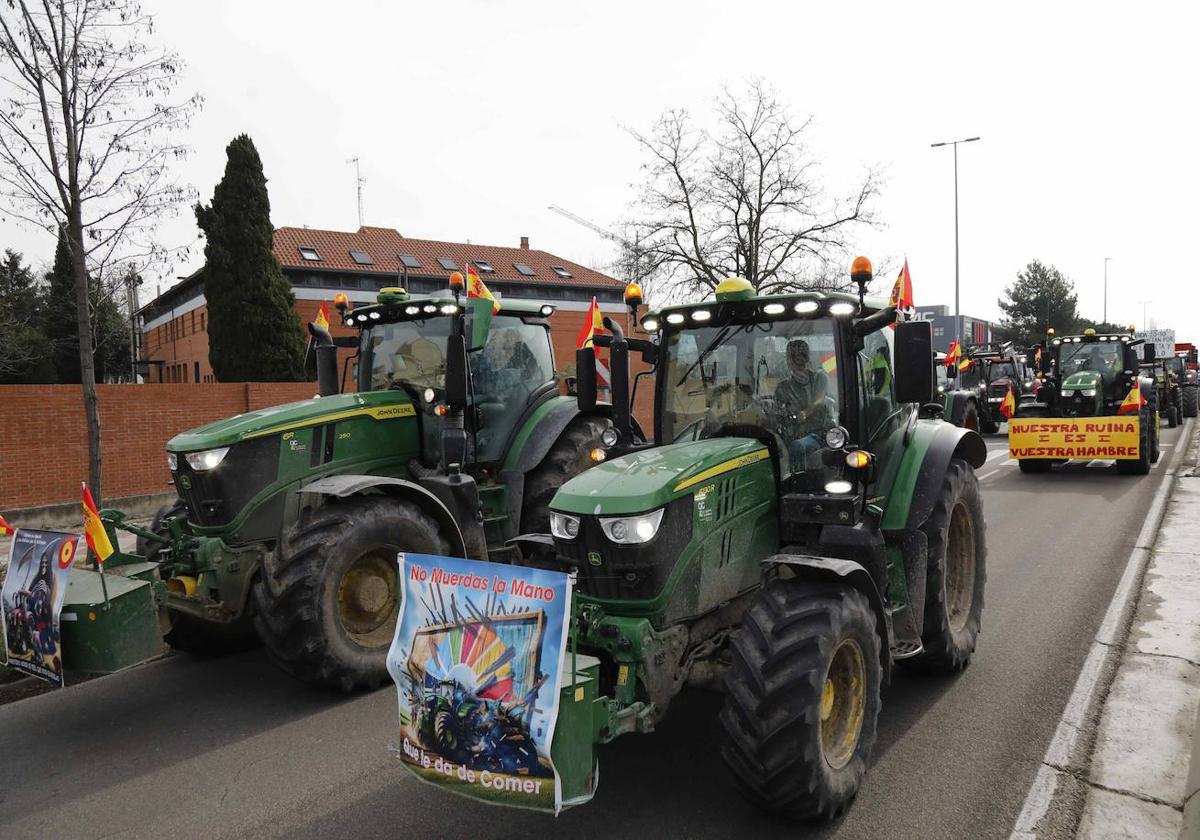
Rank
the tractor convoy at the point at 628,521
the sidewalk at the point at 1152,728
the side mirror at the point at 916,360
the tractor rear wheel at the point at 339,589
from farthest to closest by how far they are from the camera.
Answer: the tractor rear wheel at the point at 339,589
the side mirror at the point at 916,360
the sidewalk at the point at 1152,728
the tractor convoy at the point at 628,521

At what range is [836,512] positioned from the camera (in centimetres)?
427

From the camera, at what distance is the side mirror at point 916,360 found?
169 inches

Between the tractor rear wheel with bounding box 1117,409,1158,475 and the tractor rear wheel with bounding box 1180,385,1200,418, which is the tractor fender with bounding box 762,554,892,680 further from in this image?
the tractor rear wheel with bounding box 1180,385,1200,418

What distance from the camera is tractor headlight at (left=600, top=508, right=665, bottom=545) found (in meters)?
3.72

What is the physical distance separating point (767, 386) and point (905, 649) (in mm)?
1670

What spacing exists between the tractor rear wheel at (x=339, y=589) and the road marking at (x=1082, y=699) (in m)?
3.74

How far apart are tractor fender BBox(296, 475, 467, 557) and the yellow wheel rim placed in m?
3.16

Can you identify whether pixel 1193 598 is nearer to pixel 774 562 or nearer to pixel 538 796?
pixel 774 562

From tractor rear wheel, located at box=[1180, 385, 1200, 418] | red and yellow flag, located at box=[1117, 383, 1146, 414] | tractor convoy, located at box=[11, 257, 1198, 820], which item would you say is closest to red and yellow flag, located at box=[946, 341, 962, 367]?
red and yellow flag, located at box=[1117, 383, 1146, 414]

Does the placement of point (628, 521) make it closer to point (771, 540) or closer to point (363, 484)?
point (771, 540)

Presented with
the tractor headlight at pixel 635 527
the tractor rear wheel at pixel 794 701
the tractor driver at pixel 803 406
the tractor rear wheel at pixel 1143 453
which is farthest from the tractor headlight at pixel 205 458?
the tractor rear wheel at pixel 1143 453

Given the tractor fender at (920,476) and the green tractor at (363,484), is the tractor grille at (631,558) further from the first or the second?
the green tractor at (363,484)

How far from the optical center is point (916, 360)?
431cm

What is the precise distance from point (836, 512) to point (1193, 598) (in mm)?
4558
